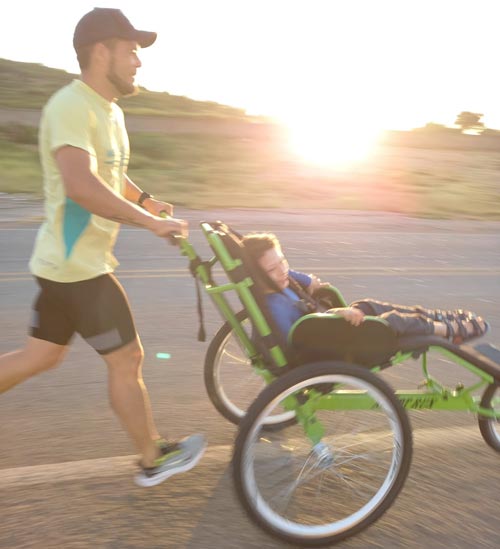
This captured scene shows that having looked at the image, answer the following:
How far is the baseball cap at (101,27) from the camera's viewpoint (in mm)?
2875

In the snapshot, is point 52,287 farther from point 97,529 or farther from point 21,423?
point 21,423

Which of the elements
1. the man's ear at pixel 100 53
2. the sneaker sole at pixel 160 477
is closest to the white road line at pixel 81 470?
the sneaker sole at pixel 160 477

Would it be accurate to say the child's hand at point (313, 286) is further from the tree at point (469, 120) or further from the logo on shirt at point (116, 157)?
the tree at point (469, 120)

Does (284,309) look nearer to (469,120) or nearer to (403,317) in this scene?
(403,317)

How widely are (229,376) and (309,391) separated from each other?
1.18 meters

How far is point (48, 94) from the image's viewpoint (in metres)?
59.8

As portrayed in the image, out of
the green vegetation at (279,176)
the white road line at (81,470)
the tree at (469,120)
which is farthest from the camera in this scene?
the tree at (469,120)

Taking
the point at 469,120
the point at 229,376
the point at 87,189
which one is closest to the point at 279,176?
the point at 229,376

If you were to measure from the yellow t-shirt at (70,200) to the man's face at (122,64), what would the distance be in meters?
0.09

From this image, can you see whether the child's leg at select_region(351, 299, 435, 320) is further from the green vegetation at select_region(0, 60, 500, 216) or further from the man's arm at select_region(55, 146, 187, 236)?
the green vegetation at select_region(0, 60, 500, 216)

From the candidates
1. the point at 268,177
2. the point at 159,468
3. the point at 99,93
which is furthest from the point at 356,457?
the point at 268,177

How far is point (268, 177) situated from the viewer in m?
22.0

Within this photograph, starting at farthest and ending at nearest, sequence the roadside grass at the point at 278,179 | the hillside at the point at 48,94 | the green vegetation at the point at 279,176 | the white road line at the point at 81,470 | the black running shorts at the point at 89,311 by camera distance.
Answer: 1. the hillside at the point at 48,94
2. the green vegetation at the point at 279,176
3. the roadside grass at the point at 278,179
4. the white road line at the point at 81,470
5. the black running shorts at the point at 89,311

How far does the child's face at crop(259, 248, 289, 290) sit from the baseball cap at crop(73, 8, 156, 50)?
3.51 ft
